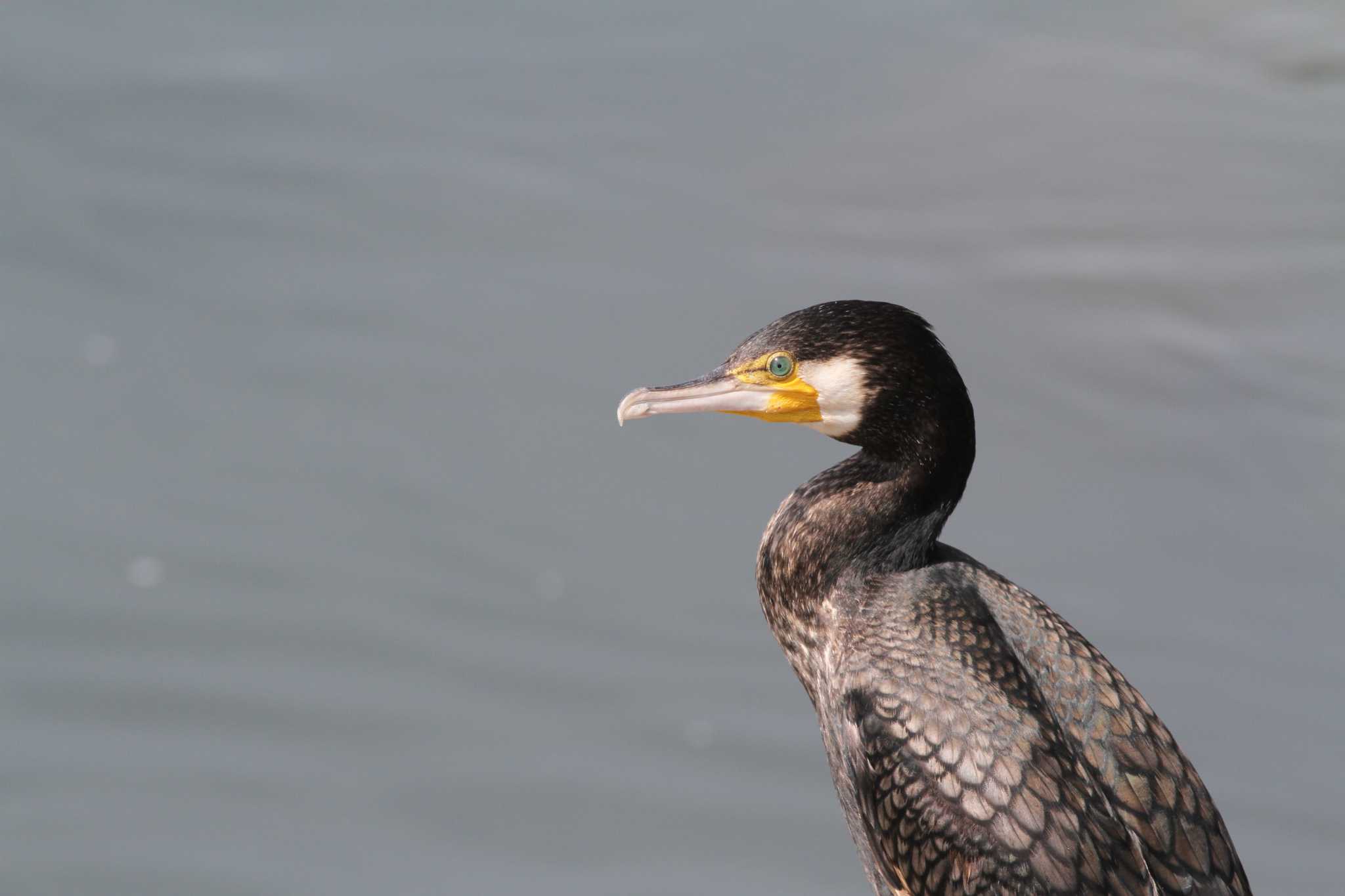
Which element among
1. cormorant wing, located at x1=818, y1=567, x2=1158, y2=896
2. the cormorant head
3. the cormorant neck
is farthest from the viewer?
the cormorant neck

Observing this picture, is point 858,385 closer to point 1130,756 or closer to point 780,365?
point 780,365

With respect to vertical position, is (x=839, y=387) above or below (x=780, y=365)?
below

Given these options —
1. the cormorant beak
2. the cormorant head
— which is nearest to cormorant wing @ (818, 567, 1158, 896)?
the cormorant head

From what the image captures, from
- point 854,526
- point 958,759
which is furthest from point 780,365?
point 958,759

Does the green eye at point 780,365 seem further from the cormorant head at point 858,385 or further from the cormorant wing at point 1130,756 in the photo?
the cormorant wing at point 1130,756

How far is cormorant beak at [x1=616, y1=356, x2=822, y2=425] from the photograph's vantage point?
313 centimetres

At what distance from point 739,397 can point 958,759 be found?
2.83 feet

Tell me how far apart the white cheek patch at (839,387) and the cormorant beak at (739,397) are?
0.02m

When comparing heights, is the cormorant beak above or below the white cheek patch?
above

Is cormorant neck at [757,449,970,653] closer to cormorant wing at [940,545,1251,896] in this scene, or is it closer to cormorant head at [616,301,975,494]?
cormorant head at [616,301,975,494]

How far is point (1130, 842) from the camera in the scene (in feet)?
9.40

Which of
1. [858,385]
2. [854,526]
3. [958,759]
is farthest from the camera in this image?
[854,526]

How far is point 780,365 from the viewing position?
3.13 m

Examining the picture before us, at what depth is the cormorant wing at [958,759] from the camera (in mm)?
2840
